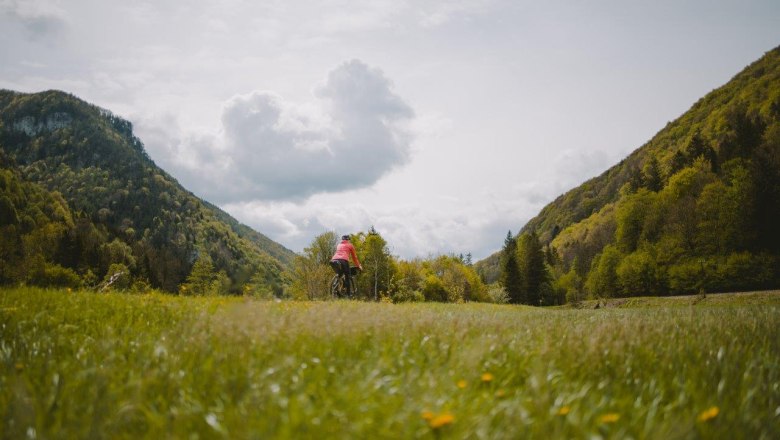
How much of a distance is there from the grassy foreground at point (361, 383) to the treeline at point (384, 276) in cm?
2305

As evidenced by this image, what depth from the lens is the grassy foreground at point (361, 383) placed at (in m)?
2.33

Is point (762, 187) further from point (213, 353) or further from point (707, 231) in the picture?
point (213, 353)

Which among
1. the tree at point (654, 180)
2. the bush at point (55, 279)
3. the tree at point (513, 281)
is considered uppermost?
the tree at point (654, 180)

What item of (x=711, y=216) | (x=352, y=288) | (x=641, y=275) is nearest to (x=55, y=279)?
(x=352, y=288)

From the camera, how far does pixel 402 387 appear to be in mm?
2859

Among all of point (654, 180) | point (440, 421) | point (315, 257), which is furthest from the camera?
point (654, 180)

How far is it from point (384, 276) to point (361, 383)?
50.4m

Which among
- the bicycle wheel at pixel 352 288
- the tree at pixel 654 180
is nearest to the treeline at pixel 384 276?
the bicycle wheel at pixel 352 288

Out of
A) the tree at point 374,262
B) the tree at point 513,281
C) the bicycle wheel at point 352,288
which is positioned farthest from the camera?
the tree at point 513,281

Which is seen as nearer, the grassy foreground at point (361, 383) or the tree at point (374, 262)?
the grassy foreground at point (361, 383)

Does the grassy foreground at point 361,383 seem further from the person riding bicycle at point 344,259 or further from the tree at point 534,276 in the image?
the tree at point 534,276

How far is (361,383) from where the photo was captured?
9.45 feet

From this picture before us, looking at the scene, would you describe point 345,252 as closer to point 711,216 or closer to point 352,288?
point 352,288

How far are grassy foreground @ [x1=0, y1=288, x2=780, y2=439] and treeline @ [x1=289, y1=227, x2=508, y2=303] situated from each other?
2305cm
